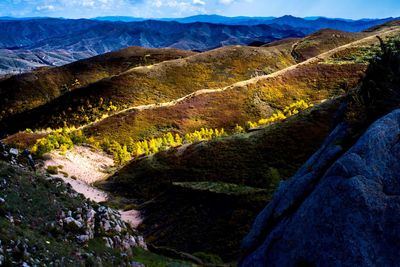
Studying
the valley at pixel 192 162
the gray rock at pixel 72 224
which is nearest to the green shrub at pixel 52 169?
the valley at pixel 192 162

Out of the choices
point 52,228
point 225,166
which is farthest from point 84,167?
point 52,228

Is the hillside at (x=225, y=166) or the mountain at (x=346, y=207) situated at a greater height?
the mountain at (x=346, y=207)

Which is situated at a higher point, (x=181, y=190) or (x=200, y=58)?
(x=200, y=58)

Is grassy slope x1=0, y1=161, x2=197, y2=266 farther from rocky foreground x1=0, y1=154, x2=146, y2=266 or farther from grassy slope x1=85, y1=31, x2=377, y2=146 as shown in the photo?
grassy slope x1=85, y1=31, x2=377, y2=146

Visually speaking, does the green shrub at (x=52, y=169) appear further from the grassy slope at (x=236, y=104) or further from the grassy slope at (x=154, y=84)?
the grassy slope at (x=154, y=84)

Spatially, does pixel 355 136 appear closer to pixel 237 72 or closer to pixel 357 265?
pixel 357 265

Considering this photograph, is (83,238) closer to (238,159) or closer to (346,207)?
(346,207)

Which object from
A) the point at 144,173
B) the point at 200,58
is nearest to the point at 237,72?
the point at 200,58
